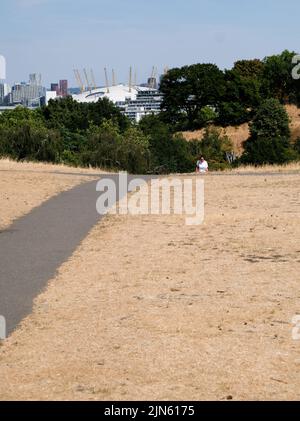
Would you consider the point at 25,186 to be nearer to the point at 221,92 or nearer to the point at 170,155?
the point at 170,155

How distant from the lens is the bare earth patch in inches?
669

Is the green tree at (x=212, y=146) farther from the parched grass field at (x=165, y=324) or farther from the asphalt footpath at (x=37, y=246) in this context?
the parched grass field at (x=165, y=324)

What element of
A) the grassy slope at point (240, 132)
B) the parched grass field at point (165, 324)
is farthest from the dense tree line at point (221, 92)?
the parched grass field at point (165, 324)

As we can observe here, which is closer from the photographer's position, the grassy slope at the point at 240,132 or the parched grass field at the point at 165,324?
the parched grass field at the point at 165,324

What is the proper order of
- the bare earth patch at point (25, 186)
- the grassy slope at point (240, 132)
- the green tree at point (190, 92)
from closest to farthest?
the bare earth patch at point (25, 186) → the grassy slope at point (240, 132) → the green tree at point (190, 92)

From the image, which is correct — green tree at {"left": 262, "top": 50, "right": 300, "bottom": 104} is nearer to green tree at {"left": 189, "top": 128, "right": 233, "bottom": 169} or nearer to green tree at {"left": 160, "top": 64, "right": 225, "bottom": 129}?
green tree at {"left": 160, "top": 64, "right": 225, "bottom": 129}

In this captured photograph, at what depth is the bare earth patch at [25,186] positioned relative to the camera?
17.0m

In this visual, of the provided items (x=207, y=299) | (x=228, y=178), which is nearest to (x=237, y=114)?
(x=228, y=178)

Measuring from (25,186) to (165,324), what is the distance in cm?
1488

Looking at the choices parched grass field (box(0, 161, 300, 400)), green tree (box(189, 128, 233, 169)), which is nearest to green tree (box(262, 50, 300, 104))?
green tree (box(189, 128, 233, 169))

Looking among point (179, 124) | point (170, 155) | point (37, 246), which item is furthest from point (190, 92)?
point (37, 246)

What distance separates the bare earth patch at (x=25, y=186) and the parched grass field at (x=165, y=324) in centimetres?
430

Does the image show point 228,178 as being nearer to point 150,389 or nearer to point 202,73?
point 150,389
